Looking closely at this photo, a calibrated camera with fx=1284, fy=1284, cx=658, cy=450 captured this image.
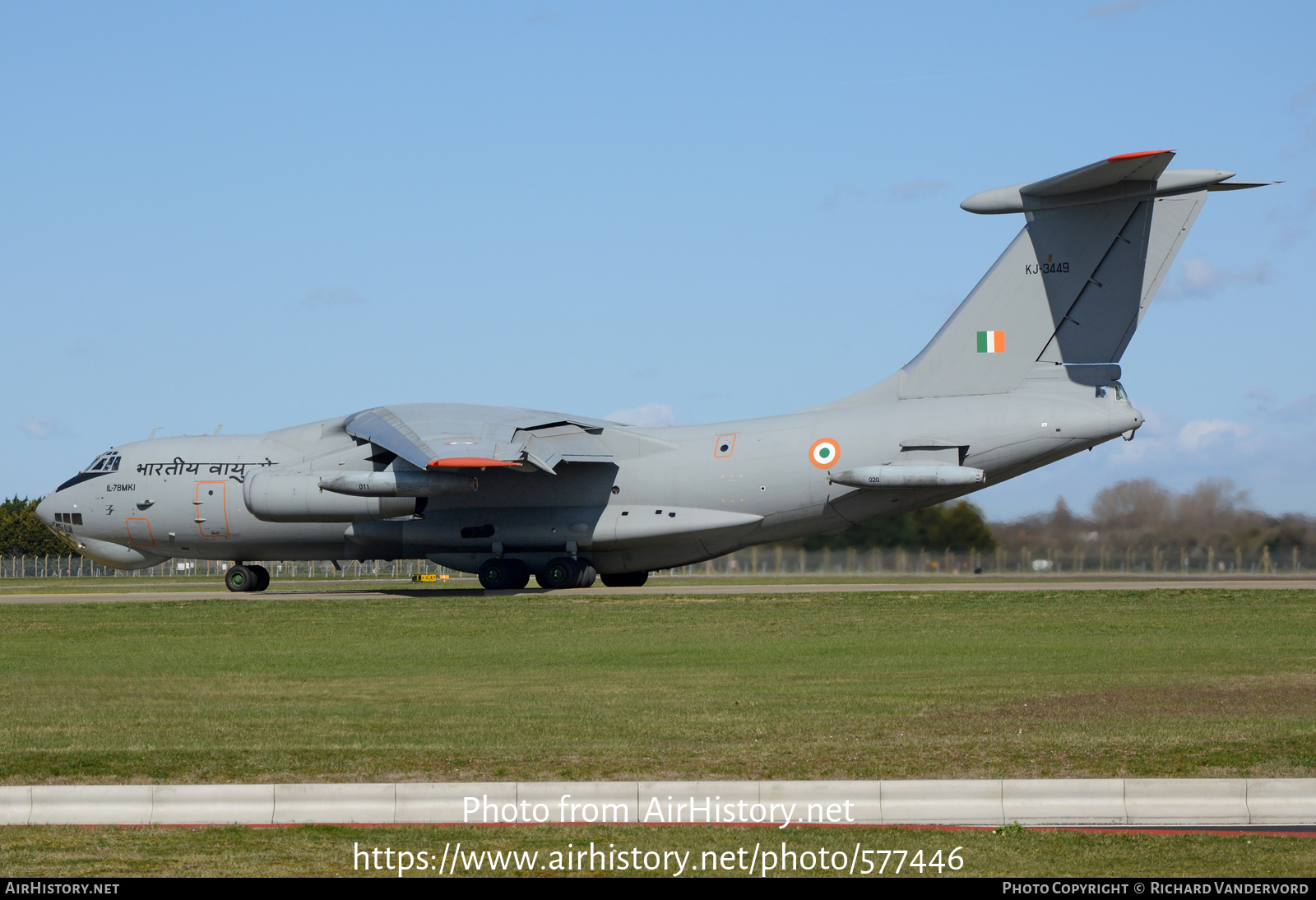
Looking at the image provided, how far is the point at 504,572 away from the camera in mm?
28906

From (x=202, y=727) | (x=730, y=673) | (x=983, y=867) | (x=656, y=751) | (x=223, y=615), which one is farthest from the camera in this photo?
(x=223, y=615)

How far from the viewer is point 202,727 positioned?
444 inches

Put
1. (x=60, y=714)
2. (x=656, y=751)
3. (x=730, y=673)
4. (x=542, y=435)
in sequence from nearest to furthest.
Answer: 1. (x=656, y=751)
2. (x=60, y=714)
3. (x=730, y=673)
4. (x=542, y=435)

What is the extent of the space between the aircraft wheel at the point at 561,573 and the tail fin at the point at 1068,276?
27.2ft

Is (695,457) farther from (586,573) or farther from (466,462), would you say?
(466,462)

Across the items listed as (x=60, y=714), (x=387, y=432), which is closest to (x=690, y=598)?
(x=387, y=432)

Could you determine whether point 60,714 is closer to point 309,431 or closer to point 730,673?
point 730,673

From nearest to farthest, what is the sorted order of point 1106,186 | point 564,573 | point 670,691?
point 670,691
point 1106,186
point 564,573

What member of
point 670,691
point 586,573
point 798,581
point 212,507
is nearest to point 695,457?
point 586,573

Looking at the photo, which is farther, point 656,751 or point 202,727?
point 202,727

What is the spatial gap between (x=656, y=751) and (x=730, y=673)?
16.8ft

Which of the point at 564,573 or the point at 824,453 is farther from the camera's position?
the point at 564,573

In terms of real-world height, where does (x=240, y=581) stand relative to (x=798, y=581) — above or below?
above

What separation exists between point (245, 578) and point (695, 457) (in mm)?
12092
